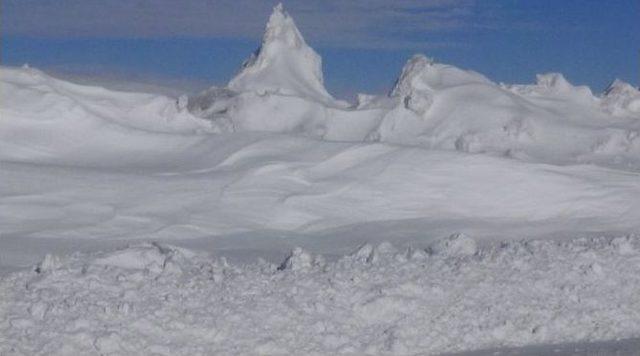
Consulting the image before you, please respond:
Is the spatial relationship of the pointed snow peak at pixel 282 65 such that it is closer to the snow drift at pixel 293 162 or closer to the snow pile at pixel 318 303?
the snow drift at pixel 293 162

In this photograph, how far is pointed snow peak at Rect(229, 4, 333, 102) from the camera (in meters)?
20.8

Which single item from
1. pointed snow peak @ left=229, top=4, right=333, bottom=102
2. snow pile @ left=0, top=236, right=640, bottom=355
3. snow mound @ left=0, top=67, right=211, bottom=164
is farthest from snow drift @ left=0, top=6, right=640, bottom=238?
snow pile @ left=0, top=236, right=640, bottom=355

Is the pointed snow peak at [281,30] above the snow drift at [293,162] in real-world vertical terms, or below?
above

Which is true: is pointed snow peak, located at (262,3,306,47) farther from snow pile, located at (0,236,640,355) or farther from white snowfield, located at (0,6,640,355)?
snow pile, located at (0,236,640,355)

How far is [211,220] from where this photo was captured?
12430 millimetres

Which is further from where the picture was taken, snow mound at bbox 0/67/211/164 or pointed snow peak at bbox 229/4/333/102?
pointed snow peak at bbox 229/4/333/102

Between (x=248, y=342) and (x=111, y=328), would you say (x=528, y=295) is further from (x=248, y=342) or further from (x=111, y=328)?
(x=111, y=328)

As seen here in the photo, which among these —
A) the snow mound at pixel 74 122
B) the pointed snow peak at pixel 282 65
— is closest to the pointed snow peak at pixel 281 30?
the pointed snow peak at pixel 282 65

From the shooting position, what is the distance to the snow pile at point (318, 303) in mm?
7371

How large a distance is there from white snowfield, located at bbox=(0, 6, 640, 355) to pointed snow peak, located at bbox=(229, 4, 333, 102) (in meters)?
0.05

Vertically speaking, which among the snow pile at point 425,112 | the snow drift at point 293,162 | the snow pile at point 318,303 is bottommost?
the snow pile at point 318,303

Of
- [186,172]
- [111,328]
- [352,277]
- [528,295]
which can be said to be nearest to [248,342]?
[111,328]

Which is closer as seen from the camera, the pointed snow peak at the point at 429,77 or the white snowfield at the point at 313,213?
the white snowfield at the point at 313,213

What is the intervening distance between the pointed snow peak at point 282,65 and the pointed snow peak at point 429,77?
150 cm
